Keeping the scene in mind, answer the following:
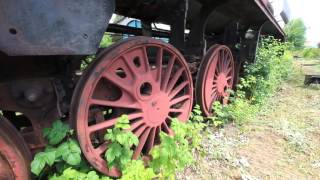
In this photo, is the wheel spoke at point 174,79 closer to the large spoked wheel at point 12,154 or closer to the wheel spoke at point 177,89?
the wheel spoke at point 177,89

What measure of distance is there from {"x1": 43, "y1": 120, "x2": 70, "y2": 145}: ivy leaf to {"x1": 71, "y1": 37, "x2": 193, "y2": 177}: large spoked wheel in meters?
0.09

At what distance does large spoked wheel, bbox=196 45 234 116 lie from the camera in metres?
4.38

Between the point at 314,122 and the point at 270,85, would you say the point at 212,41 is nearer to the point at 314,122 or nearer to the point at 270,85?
the point at 270,85

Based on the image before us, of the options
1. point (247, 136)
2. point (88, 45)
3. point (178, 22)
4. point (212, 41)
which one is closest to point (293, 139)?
point (247, 136)

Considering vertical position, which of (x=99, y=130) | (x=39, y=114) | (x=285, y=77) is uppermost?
(x=39, y=114)

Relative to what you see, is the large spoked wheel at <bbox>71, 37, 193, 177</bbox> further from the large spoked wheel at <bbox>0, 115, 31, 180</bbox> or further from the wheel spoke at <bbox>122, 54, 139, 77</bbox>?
the large spoked wheel at <bbox>0, 115, 31, 180</bbox>

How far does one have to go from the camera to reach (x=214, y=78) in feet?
16.1

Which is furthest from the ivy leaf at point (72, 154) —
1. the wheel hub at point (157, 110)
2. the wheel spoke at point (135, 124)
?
the wheel hub at point (157, 110)

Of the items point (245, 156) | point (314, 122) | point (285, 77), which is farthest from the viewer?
point (285, 77)

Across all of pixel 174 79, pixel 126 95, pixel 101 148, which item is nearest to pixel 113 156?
pixel 101 148

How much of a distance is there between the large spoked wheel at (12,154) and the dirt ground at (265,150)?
5.08 feet

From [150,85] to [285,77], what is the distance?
27.2 feet

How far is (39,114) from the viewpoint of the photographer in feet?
8.30

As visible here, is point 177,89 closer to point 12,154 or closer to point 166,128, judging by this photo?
point 166,128
